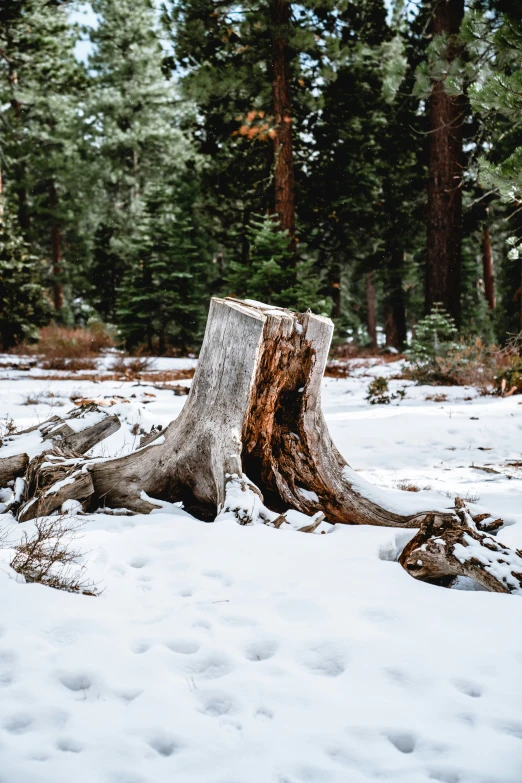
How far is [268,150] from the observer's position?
1516 cm

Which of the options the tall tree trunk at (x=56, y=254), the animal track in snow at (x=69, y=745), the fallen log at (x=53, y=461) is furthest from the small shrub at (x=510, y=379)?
the tall tree trunk at (x=56, y=254)

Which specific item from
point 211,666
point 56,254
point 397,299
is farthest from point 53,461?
point 56,254

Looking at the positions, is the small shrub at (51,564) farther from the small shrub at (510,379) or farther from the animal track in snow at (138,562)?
the small shrub at (510,379)

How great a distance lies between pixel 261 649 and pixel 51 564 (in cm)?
110

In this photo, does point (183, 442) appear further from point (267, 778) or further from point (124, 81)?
point (124, 81)

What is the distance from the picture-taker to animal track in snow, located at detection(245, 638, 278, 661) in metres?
2.19

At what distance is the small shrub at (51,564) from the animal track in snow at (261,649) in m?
0.82

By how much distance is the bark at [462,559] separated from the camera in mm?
2791

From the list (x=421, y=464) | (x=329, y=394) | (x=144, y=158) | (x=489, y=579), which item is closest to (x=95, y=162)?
(x=144, y=158)

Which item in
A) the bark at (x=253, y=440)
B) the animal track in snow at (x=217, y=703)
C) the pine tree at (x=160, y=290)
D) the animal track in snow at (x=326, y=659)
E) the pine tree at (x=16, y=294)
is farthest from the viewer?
the pine tree at (x=160, y=290)

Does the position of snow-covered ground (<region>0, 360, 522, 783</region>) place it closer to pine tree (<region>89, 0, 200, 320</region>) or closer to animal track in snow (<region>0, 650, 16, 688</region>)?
animal track in snow (<region>0, 650, 16, 688</region>)

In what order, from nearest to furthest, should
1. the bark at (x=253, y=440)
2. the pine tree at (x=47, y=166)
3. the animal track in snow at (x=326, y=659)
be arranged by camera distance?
the animal track in snow at (x=326, y=659) → the bark at (x=253, y=440) → the pine tree at (x=47, y=166)

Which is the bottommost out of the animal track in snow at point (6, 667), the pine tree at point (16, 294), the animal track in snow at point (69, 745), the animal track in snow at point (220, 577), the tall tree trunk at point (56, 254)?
the animal track in snow at point (69, 745)

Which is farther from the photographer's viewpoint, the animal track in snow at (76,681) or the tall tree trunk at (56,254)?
the tall tree trunk at (56,254)
